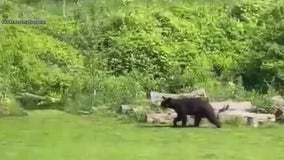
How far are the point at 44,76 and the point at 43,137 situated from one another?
3.66m

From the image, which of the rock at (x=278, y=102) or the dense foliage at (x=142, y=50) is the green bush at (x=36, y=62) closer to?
the dense foliage at (x=142, y=50)

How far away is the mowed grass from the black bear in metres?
0.19

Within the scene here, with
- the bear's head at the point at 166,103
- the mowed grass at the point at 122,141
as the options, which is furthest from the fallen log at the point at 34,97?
the bear's head at the point at 166,103

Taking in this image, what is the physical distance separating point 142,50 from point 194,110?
143 inches

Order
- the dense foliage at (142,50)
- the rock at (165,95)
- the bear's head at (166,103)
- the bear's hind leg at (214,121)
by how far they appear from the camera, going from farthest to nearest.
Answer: the dense foliage at (142,50)
the rock at (165,95)
the bear's head at (166,103)
the bear's hind leg at (214,121)

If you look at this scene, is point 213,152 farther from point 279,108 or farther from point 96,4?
point 96,4

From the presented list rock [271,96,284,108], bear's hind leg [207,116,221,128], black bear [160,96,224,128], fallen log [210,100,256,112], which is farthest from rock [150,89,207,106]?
bear's hind leg [207,116,221,128]

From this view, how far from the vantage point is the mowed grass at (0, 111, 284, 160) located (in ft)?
27.1

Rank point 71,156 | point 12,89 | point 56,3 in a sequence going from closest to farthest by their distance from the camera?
point 71,156, point 12,89, point 56,3

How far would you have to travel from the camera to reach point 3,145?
29.1 ft

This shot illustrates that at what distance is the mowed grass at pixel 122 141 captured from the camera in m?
8.27

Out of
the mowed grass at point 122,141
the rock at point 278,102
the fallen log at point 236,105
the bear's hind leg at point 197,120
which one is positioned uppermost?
the rock at point 278,102

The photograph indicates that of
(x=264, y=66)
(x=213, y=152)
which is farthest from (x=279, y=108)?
(x=213, y=152)

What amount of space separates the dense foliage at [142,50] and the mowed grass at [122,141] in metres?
1.50
